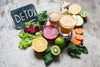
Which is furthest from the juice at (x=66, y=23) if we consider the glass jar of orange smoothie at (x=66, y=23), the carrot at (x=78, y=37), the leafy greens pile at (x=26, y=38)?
the leafy greens pile at (x=26, y=38)

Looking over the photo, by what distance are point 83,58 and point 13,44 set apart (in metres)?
0.64

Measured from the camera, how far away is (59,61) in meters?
1.00

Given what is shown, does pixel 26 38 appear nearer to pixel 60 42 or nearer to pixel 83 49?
pixel 60 42

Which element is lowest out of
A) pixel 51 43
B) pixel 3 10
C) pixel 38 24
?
pixel 51 43

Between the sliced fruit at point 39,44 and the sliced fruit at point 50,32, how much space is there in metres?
0.06

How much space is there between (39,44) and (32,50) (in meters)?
0.11

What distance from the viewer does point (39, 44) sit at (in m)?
0.98

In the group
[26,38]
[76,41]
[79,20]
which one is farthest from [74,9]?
[26,38]

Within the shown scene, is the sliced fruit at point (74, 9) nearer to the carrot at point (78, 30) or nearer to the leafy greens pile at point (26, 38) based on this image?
the carrot at point (78, 30)

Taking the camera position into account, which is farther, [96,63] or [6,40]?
[6,40]

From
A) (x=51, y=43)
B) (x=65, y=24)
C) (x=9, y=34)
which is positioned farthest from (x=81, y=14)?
(x=9, y=34)

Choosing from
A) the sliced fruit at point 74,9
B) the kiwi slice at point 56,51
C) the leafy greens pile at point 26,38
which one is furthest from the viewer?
the sliced fruit at point 74,9

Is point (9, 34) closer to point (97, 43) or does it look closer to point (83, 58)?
point (83, 58)

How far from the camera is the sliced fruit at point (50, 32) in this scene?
3.43 ft
